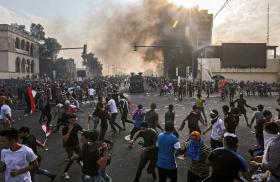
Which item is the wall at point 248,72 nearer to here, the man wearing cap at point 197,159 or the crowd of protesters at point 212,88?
the crowd of protesters at point 212,88

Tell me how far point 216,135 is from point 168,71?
69.8 metres

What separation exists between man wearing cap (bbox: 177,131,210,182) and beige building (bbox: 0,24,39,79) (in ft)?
159

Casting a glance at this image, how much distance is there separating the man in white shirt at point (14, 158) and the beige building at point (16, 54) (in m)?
48.7

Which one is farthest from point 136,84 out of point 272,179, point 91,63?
point 91,63

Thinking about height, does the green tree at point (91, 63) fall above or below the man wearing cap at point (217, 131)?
above

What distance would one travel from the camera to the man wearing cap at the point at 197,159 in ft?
19.0

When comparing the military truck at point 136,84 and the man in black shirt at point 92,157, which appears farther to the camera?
the military truck at point 136,84

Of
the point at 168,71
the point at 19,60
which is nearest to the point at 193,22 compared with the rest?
the point at 168,71

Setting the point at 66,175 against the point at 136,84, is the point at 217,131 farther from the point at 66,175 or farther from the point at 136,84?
the point at 136,84

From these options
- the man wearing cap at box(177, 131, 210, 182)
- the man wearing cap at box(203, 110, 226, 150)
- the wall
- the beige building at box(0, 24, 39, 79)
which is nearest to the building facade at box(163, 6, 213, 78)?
the wall

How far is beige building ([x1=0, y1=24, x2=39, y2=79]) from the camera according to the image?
5794 cm

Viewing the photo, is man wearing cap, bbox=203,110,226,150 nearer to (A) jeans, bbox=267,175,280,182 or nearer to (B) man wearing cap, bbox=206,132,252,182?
(A) jeans, bbox=267,175,280,182

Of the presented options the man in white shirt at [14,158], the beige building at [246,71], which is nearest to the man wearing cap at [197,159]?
the man in white shirt at [14,158]

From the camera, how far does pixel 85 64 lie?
11038 centimetres
